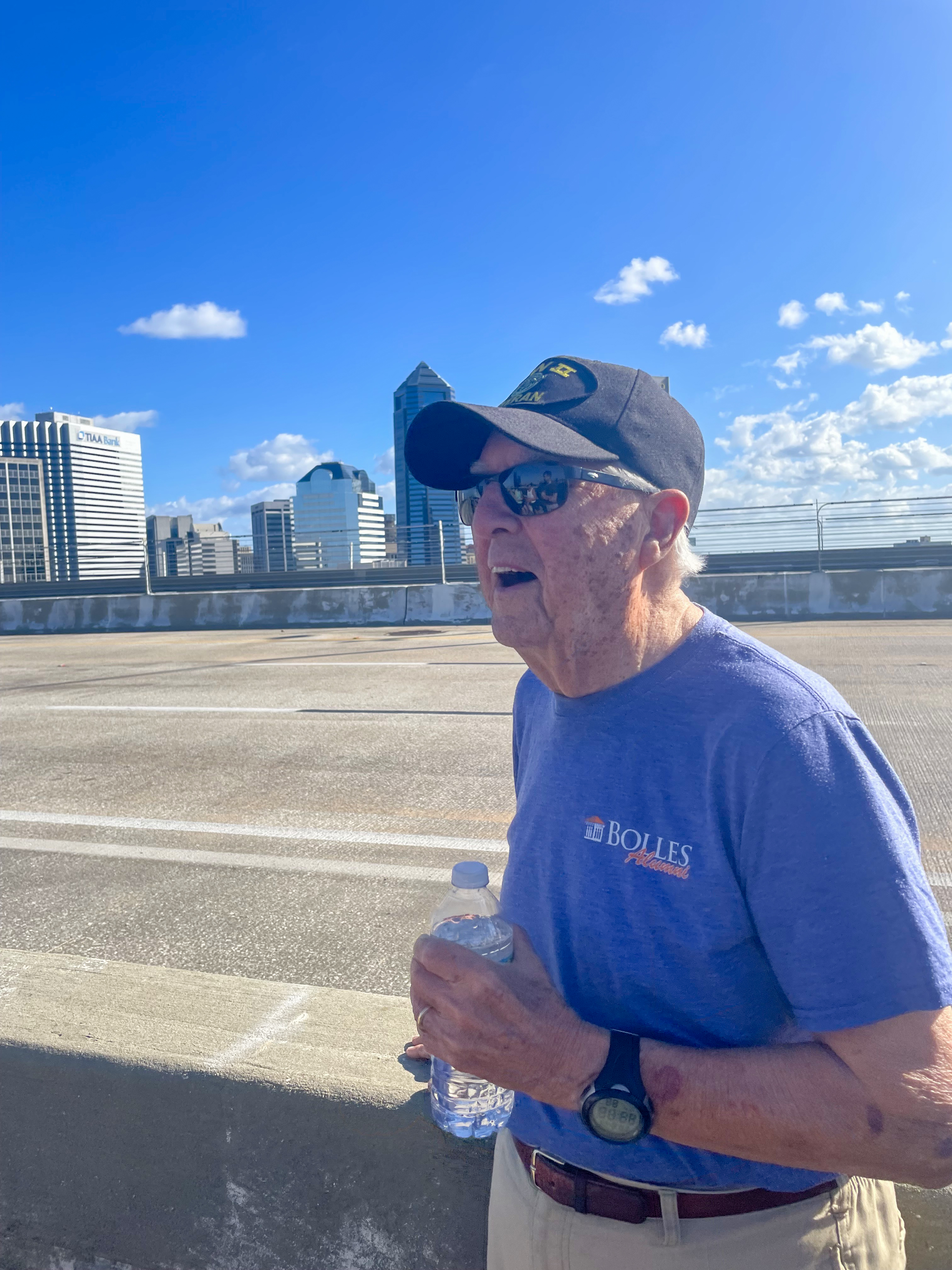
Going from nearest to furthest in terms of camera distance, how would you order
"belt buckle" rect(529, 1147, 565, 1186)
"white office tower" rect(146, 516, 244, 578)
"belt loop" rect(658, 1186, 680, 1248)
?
1. "belt loop" rect(658, 1186, 680, 1248)
2. "belt buckle" rect(529, 1147, 565, 1186)
3. "white office tower" rect(146, 516, 244, 578)

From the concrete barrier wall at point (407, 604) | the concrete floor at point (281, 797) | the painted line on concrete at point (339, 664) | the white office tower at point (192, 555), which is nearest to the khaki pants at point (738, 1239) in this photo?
the concrete floor at point (281, 797)

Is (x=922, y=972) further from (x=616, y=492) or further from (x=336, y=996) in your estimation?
(x=336, y=996)

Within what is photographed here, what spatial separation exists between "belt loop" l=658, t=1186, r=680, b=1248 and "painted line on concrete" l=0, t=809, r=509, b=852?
11.4ft

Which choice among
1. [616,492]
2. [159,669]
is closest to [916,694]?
[616,492]

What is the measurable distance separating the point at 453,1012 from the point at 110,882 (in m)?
3.84

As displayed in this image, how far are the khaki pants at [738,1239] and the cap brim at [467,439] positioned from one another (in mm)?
1201

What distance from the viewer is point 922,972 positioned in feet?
3.79

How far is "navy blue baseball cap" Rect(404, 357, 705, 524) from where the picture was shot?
1.62 meters

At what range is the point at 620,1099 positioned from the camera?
1282 millimetres

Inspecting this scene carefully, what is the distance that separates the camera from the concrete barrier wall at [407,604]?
18.0 meters

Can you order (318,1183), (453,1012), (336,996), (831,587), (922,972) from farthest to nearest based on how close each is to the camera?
1. (831,587)
2. (336,996)
3. (318,1183)
4. (453,1012)
5. (922,972)

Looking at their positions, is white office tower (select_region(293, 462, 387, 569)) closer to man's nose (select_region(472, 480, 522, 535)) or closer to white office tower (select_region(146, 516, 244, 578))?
white office tower (select_region(146, 516, 244, 578))

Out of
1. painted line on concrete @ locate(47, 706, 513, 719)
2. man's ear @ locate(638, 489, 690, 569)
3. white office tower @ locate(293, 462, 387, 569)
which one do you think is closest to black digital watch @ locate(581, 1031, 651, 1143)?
man's ear @ locate(638, 489, 690, 569)

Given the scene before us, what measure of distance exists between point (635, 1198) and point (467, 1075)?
1.20 ft
